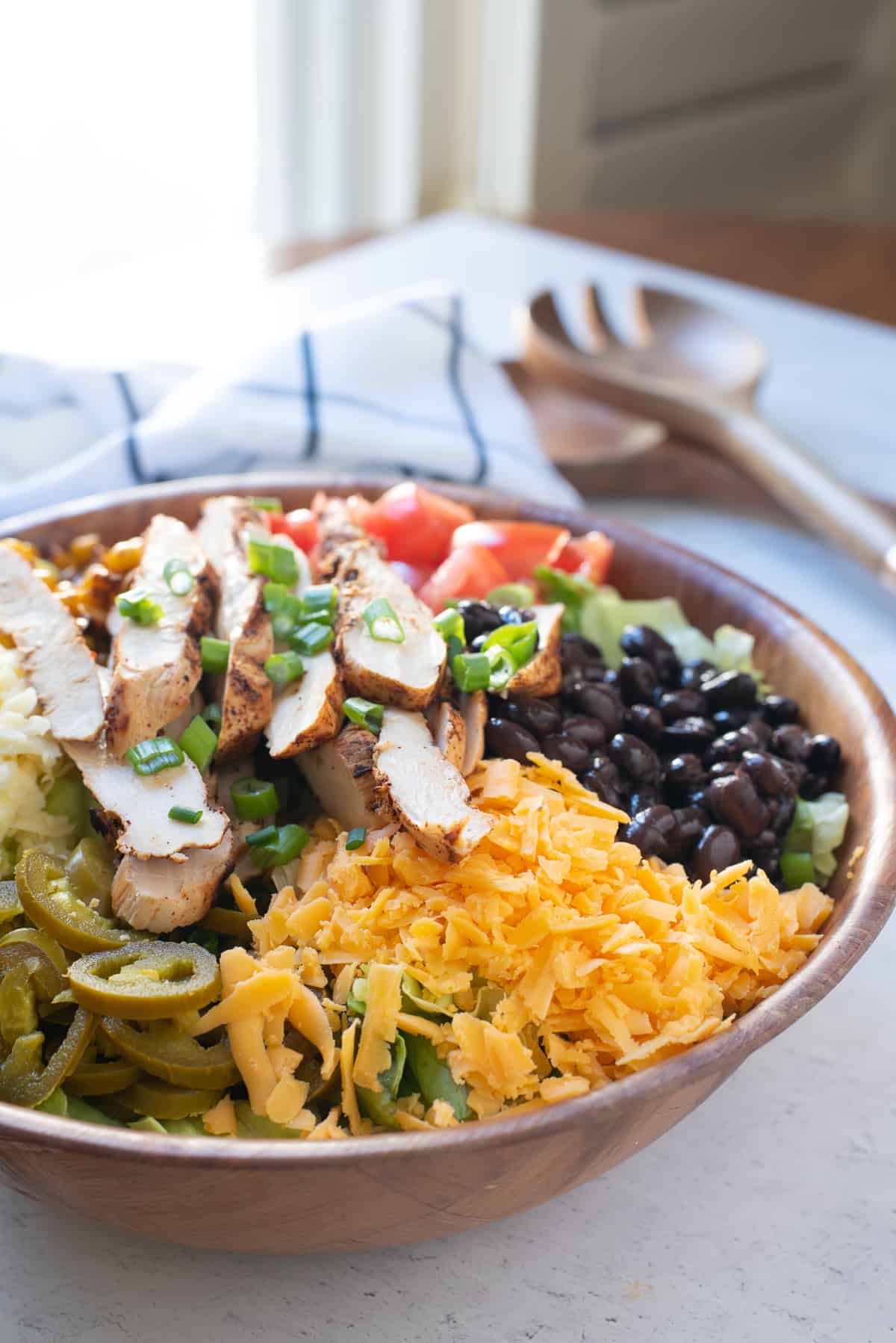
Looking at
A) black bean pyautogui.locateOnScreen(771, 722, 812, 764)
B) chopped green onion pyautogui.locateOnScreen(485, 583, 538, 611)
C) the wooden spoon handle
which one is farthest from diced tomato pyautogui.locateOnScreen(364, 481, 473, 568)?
the wooden spoon handle

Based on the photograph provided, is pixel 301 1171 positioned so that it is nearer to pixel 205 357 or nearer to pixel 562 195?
pixel 205 357

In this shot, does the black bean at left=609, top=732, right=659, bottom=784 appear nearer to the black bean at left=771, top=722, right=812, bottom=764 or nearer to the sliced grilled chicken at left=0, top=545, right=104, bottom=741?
the black bean at left=771, top=722, right=812, bottom=764

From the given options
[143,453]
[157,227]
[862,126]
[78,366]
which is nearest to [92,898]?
[143,453]

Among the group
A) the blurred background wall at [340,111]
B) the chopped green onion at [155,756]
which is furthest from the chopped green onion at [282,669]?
the blurred background wall at [340,111]

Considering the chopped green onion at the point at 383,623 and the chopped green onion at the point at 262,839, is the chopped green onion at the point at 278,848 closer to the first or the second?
the chopped green onion at the point at 262,839

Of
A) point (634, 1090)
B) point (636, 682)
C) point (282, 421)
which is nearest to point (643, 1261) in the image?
point (634, 1090)

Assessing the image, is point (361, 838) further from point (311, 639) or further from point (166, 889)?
point (311, 639)
